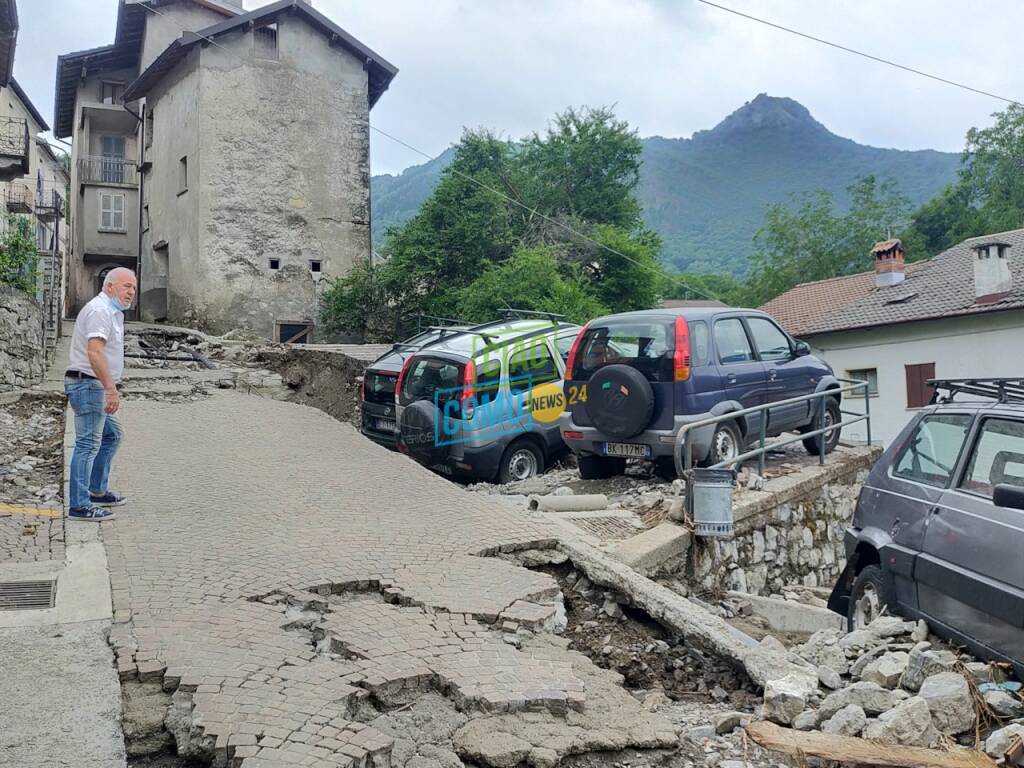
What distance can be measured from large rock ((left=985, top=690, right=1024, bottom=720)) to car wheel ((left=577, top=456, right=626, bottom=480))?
20.6 ft

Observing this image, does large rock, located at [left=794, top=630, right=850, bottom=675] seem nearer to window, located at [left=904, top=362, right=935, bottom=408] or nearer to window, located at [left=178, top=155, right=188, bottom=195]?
window, located at [left=904, top=362, right=935, bottom=408]

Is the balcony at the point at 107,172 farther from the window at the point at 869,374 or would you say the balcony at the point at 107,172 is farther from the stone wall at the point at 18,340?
the window at the point at 869,374

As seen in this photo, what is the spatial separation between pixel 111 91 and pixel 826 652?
37392 mm

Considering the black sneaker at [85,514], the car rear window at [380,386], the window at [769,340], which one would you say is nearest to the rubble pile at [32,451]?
the black sneaker at [85,514]

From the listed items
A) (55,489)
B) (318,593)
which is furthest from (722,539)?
(55,489)

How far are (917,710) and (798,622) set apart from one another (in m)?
3.48

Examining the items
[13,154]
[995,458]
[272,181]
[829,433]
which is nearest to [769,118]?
[272,181]

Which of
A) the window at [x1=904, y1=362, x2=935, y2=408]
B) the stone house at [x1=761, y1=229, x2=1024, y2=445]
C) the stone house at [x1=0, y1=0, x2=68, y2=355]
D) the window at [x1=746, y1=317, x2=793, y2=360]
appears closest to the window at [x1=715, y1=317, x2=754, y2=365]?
the window at [x1=746, y1=317, x2=793, y2=360]

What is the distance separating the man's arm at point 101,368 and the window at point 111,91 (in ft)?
108

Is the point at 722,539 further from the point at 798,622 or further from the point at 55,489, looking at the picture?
the point at 55,489

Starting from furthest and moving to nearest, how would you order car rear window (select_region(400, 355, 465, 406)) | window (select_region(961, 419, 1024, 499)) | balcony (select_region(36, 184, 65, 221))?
1. balcony (select_region(36, 184, 65, 221))
2. car rear window (select_region(400, 355, 465, 406))
3. window (select_region(961, 419, 1024, 499))

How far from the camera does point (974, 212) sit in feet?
155

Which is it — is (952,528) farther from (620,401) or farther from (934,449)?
(620,401)

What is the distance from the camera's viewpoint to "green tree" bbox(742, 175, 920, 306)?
5094 cm
